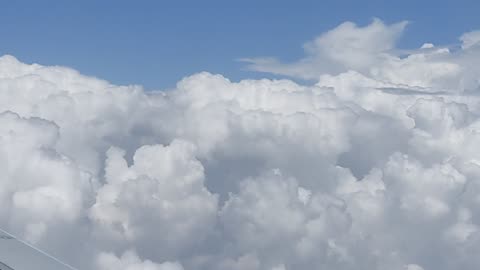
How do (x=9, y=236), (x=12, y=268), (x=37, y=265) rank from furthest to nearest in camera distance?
1. (x=9, y=236)
2. (x=37, y=265)
3. (x=12, y=268)

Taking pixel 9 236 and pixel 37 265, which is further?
pixel 9 236

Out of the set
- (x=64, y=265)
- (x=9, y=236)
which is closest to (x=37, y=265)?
(x=64, y=265)

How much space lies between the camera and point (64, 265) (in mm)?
43156

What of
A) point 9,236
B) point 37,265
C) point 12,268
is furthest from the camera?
point 9,236

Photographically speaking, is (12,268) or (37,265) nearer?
(12,268)

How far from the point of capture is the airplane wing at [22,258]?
129ft

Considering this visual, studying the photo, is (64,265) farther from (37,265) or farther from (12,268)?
(12,268)

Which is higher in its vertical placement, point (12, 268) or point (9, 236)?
point (9, 236)

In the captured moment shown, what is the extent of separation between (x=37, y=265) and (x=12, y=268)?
3.00 metres

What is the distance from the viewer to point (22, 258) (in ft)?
137

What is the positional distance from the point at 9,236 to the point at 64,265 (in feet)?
23.3

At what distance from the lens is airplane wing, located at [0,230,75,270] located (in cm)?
3931

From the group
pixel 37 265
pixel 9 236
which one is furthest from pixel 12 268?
pixel 9 236

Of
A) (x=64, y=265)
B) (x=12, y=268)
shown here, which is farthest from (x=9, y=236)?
(x=12, y=268)
